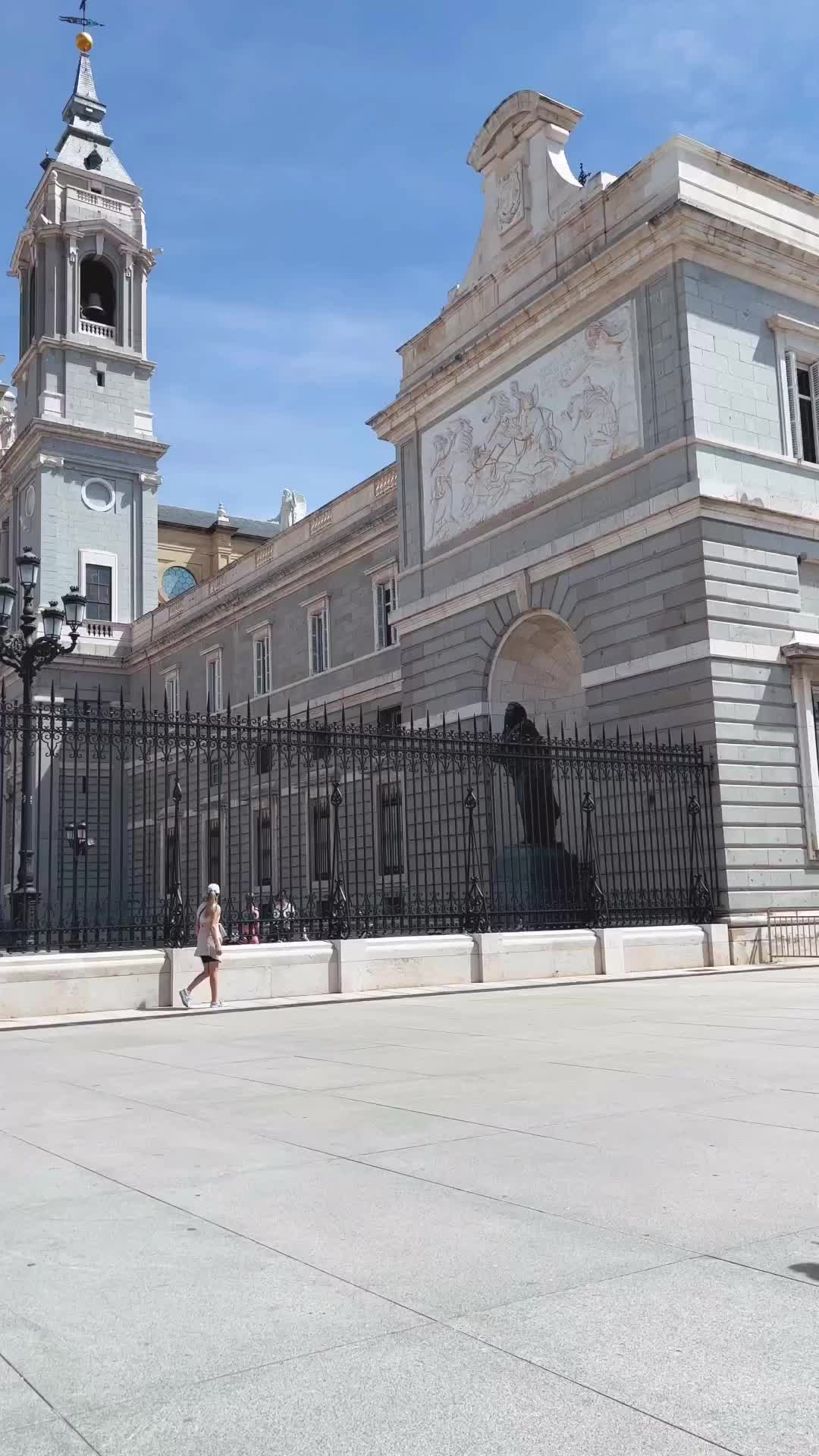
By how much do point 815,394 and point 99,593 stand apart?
34558mm

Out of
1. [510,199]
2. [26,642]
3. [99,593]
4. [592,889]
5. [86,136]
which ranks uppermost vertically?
[86,136]

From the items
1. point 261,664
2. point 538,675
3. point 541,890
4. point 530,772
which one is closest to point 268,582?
point 261,664

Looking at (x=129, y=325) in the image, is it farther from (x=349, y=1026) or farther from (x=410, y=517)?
(x=349, y=1026)

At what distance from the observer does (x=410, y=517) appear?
99.8ft

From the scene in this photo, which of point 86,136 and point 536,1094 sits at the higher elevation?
point 86,136

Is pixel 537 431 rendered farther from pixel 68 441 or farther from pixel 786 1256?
pixel 68 441

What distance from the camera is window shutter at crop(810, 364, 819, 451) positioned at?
80.1ft

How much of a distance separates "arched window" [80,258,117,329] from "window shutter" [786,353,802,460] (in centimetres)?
3705

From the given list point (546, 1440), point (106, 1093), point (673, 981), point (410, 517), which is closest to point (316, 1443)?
point (546, 1440)

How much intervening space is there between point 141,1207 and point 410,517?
26.1m

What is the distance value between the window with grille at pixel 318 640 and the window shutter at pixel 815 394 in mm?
18162

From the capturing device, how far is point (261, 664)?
143ft

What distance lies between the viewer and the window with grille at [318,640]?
129ft

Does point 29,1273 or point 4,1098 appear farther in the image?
point 4,1098
